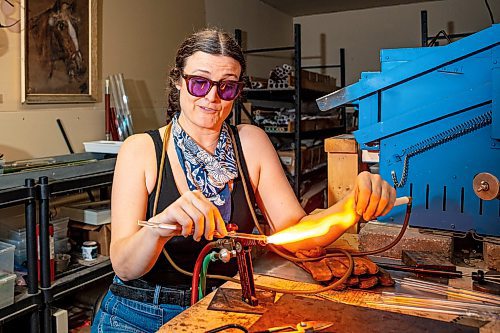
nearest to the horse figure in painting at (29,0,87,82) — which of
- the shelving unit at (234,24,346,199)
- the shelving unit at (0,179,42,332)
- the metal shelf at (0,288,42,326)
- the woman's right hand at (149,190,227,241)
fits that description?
the shelving unit at (0,179,42,332)

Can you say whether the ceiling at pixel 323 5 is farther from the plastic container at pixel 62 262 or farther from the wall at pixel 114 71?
the plastic container at pixel 62 262

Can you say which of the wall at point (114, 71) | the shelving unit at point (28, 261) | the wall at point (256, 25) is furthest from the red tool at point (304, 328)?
the wall at point (256, 25)

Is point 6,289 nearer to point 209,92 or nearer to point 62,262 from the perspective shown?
point 62,262

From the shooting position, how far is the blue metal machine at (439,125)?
4.14 feet

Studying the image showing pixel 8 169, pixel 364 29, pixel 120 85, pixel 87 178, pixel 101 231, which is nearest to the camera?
pixel 8 169

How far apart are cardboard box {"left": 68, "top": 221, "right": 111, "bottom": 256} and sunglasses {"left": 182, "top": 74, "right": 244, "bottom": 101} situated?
1199 mm

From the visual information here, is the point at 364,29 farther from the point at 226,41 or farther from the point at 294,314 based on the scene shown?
the point at 294,314

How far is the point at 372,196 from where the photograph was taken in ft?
3.62

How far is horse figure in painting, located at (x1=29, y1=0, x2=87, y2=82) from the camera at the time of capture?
230 cm

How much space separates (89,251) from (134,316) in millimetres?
1023

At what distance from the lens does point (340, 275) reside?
1.08 metres

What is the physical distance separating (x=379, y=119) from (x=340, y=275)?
53cm

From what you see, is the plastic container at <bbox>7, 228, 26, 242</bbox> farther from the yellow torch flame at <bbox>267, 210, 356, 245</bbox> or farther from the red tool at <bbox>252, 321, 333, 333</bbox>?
the red tool at <bbox>252, 321, 333, 333</bbox>

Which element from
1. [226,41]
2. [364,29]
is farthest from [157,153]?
[364,29]
